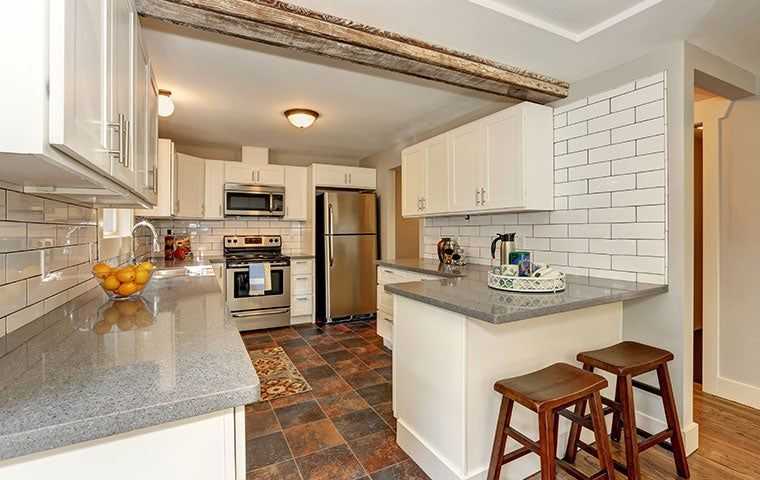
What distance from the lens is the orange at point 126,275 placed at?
1.65 meters

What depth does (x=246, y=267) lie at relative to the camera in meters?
4.31

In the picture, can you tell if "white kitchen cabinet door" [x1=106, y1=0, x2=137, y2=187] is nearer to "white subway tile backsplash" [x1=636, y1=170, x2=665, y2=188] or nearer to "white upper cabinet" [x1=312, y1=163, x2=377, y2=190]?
"white subway tile backsplash" [x1=636, y1=170, x2=665, y2=188]

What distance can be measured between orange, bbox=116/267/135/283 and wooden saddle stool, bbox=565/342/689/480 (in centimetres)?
216

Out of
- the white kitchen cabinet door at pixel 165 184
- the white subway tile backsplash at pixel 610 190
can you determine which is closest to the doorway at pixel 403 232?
the white subway tile backsplash at pixel 610 190

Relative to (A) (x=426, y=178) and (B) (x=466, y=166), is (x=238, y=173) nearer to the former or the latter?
(A) (x=426, y=178)

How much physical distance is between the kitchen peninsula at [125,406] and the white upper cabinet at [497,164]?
2200mm

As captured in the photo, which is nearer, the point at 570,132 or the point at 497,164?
the point at 570,132

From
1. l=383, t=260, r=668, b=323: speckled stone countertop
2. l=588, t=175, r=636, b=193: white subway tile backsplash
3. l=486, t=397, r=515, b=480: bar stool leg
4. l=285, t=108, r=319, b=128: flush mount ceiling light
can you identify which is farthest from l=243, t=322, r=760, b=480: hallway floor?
l=285, t=108, r=319, b=128: flush mount ceiling light

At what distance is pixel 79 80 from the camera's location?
77cm

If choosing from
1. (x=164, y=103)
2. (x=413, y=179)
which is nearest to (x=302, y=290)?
(x=413, y=179)

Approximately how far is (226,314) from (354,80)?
6.44 ft

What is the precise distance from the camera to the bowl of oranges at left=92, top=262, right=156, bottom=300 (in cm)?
164

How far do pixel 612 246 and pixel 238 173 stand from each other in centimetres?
403

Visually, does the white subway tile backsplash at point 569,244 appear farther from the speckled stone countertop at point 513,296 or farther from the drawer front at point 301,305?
the drawer front at point 301,305
